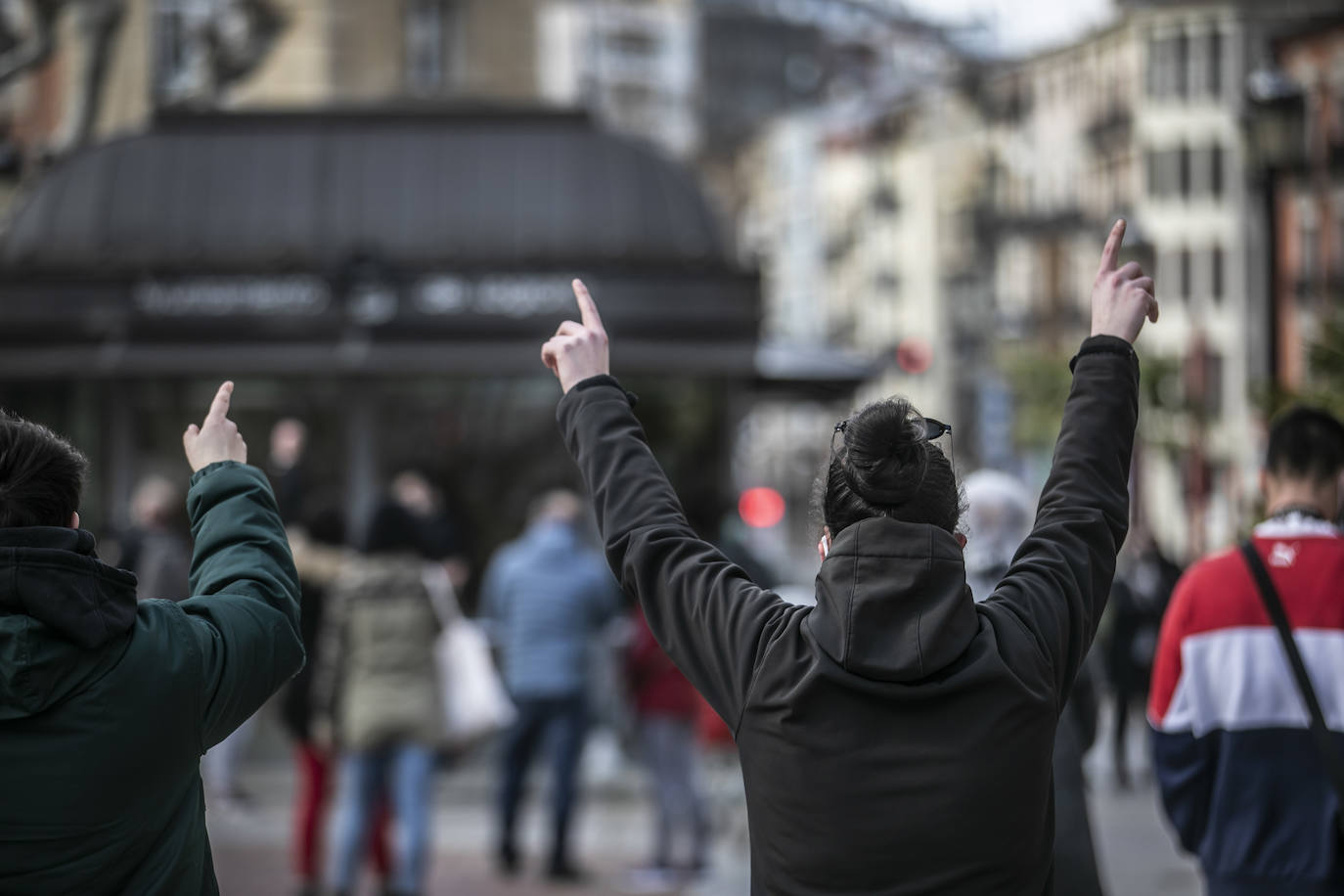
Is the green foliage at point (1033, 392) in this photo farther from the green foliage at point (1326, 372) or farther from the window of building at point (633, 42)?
the window of building at point (633, 42)

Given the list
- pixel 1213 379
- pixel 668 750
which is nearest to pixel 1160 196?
pixel 1213 379

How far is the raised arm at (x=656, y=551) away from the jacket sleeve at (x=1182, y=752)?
78.0 inches

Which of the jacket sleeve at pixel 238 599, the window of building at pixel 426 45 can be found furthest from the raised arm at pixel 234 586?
the window of building at pixel 426 45

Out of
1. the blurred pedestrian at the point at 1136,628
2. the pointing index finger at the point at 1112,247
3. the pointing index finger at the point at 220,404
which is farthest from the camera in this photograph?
the blurred pedestrian at the point at 1136,628

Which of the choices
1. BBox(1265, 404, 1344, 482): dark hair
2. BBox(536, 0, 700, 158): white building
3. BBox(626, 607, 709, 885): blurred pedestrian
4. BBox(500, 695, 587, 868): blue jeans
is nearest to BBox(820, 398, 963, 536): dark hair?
BBox(1265, 404, 1344, 482): dark hair

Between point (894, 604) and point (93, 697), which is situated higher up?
point (894, 604)

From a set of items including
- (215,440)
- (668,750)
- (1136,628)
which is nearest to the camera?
(215,440)

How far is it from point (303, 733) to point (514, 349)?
708 cm

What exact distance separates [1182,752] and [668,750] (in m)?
5.41

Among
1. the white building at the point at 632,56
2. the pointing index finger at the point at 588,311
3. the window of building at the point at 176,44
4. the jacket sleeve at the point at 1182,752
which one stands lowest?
the jacket sleeve at the point at 1182,752

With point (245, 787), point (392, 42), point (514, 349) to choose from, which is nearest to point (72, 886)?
point (245, 787)

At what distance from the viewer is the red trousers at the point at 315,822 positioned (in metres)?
9.06

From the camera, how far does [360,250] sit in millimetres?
16250

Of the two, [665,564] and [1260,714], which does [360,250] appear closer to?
[1260,714]
